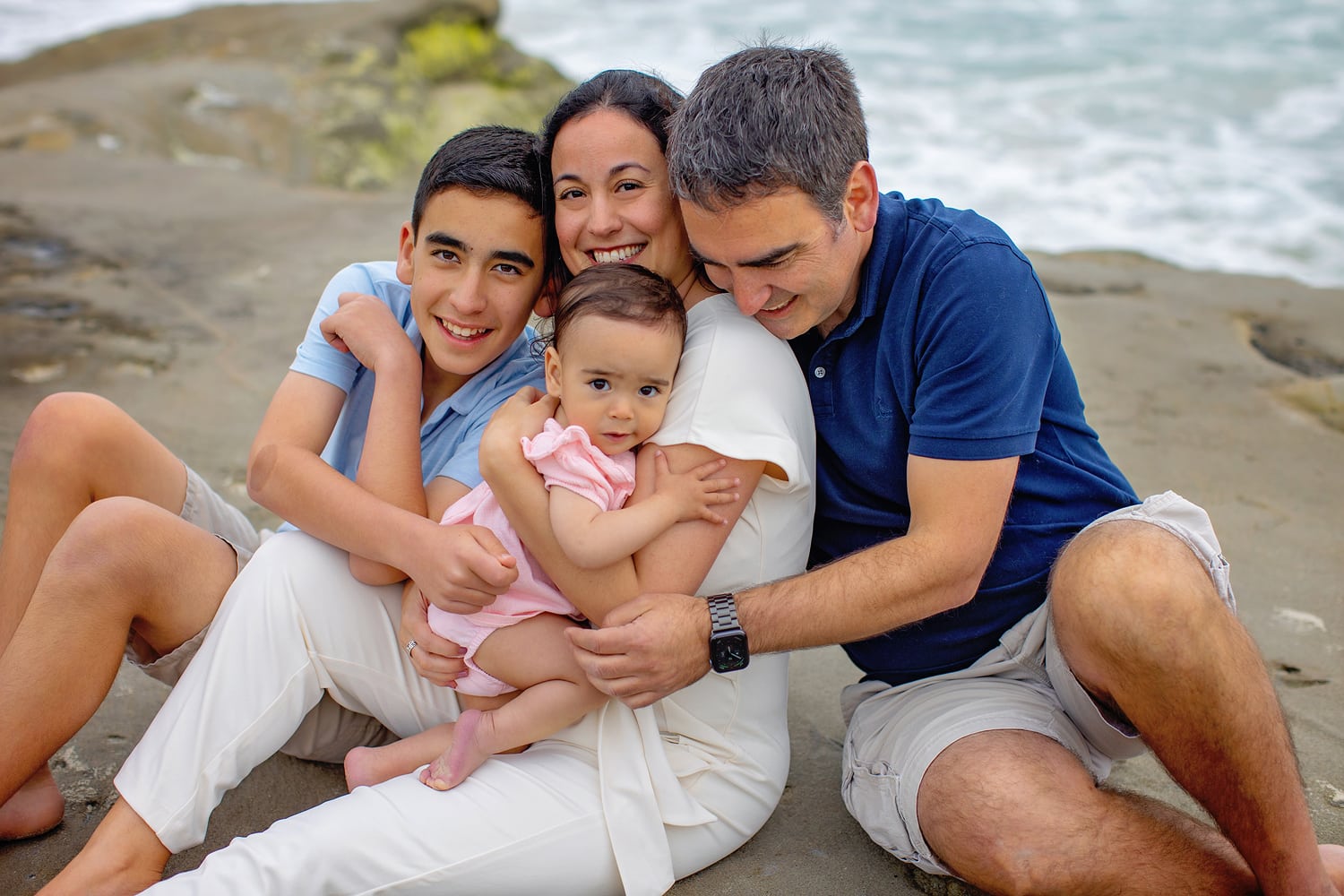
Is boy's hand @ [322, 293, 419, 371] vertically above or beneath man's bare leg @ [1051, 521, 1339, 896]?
above

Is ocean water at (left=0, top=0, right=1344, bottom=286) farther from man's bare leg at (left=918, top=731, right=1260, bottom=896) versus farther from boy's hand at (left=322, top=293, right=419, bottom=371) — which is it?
man's bare leg at (left=918, top=731, right=1260, bottom=896)

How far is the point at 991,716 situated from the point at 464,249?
58.5 inches

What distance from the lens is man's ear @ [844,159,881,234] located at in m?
2.31

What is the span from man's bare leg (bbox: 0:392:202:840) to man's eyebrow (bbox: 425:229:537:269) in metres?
0.78

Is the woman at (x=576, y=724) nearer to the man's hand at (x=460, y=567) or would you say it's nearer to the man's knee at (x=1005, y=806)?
the man's hand at (x=460, y=567)

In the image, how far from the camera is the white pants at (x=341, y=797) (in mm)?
2076

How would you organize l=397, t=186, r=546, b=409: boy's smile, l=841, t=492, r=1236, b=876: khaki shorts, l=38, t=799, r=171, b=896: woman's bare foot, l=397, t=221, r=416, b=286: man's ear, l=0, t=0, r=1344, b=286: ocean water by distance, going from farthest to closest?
l=0, t=0, r=1344, b=286: ocean water → l=397, t=221, r=416, b=286: man's ear → l=397, t=186, r=546, b=409: boy's smile → l=841, t=492, r=1236, b=876: khaki shorts → l=38, t=799, r=171, b=896: woman's bare foot

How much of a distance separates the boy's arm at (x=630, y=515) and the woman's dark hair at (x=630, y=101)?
1.68ft

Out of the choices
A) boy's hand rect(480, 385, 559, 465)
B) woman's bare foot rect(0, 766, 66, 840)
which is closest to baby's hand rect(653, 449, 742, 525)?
boy's hand rect(480, 385, 559, 465)

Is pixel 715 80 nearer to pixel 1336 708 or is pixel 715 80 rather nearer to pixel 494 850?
pixel 494 850

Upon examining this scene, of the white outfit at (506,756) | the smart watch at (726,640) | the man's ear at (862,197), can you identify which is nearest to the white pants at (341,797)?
the white outfit at (506,756)

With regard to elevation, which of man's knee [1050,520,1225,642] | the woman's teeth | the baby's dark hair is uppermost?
the woman's teeth

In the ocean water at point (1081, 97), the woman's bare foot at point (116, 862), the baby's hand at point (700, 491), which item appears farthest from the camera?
the ocean water at point (1081, 97)

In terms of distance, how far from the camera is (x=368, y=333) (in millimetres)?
2545
